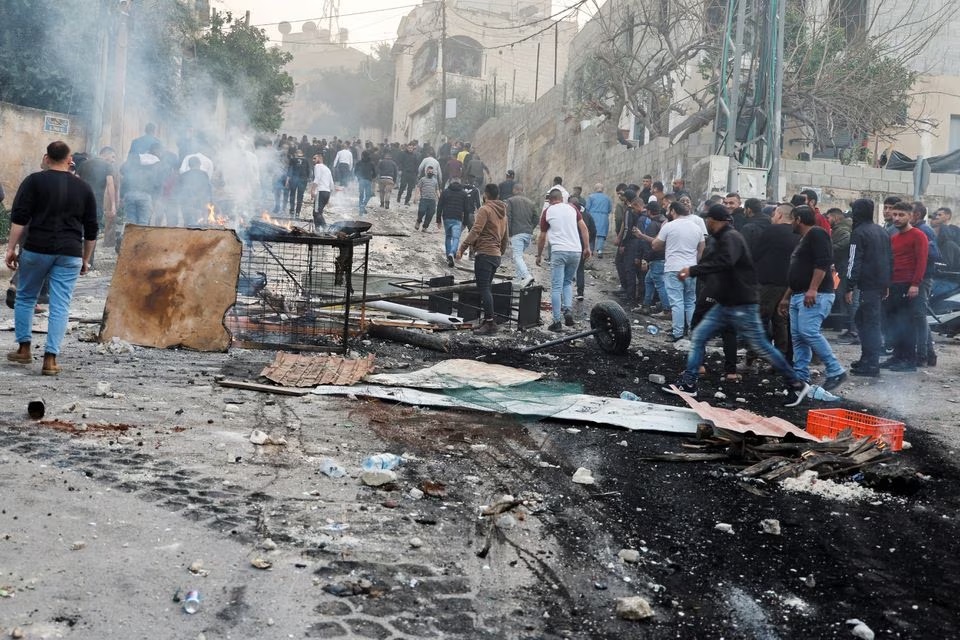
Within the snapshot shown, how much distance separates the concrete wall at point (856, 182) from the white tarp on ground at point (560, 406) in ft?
40.3

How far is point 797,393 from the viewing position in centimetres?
810

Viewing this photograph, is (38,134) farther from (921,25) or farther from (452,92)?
(452,92)

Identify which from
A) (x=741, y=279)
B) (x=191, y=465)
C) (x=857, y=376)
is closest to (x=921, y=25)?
(x=857, y=376)

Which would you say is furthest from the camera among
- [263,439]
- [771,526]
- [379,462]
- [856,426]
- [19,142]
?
[19,142]

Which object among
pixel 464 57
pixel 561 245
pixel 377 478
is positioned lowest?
pixel 377 478

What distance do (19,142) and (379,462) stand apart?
16094mm

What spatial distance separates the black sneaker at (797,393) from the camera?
7.98m

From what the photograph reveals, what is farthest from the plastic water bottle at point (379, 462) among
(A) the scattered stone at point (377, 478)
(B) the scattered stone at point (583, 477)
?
(B) the scattered stone at point (583, 477)

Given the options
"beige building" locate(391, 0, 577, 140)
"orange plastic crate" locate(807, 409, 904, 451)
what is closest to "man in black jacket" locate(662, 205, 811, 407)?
"orange plastic crate" locate(807, 409, 904, 451)

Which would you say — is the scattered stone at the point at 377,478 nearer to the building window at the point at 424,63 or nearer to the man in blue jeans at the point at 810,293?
the man in blue jeans at the point at 810,293

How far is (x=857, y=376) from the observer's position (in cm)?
953

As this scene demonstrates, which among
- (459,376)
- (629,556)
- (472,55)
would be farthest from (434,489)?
(472,55)

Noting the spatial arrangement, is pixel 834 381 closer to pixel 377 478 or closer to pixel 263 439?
pixel 377 478

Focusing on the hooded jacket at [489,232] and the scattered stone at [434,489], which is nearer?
the scattered stone at [434,489]
